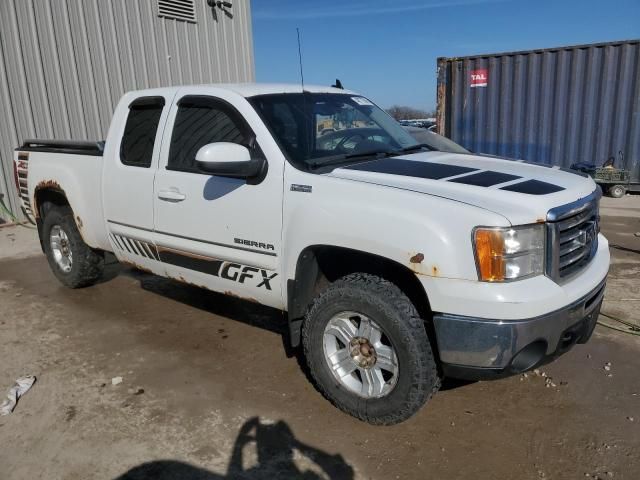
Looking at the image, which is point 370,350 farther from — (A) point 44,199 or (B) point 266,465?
(A) point 44,199

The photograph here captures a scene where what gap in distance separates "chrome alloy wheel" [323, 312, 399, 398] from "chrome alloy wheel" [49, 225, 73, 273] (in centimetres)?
340

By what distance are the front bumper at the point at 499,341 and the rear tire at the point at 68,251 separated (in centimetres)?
389

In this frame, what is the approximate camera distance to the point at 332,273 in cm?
329

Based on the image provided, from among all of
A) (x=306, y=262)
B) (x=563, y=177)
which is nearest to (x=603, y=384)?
(x=563, y=177)

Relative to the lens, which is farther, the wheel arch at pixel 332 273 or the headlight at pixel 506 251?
the wheel arch at pixel 332 273

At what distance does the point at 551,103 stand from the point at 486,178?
9.11m

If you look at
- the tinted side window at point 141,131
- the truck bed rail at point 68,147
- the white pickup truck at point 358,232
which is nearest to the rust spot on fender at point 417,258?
the white pickup truck at point 358,232

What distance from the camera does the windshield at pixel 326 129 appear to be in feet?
11.0

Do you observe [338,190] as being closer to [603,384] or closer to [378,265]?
[378,265]

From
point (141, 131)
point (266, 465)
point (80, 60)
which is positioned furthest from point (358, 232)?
point (80, 60)

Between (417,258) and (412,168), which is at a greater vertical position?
(412,168)

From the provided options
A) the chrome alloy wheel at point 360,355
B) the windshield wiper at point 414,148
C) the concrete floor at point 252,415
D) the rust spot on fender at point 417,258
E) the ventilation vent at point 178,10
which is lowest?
the concrete floor at point 252,415

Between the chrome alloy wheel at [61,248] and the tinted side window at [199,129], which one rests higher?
the tinted side window at [199,129]

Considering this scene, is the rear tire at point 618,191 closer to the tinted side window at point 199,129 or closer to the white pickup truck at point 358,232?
the white pickup truck at point 358,232
